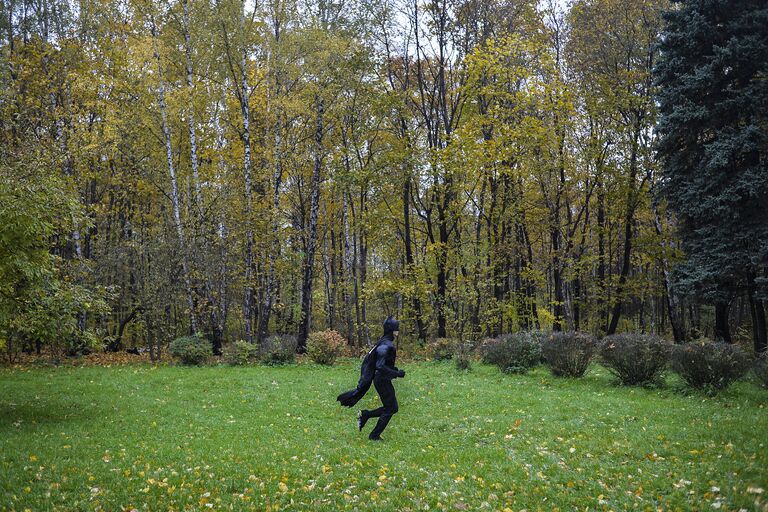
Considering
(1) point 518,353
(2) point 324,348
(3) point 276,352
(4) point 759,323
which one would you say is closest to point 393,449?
(1) point 518,353

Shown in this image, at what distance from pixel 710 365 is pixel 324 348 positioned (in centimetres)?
1186

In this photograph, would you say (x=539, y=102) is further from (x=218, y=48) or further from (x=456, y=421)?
(x=456, y=421)

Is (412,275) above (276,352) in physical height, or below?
above

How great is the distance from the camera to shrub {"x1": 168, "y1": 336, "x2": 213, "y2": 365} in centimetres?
1759

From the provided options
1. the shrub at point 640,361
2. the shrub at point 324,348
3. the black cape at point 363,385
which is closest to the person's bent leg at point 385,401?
the black cape at point 363,385

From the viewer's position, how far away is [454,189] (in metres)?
22.0

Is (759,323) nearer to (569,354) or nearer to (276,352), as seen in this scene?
(569,354)

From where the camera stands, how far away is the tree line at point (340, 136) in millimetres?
19453

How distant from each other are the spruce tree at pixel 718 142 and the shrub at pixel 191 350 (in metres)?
16.6

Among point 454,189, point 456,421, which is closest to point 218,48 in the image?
point 454,189

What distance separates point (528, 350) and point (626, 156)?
12517 mm

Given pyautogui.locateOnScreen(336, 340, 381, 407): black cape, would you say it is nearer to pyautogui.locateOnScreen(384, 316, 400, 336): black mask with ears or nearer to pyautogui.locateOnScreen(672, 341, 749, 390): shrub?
pyautogui.locateOnScreen(384, 316, 400, 336): black mask with ears

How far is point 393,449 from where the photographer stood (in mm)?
7781

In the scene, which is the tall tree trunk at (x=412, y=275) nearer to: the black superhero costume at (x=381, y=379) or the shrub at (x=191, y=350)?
the shrub at (x=191, y=350)
